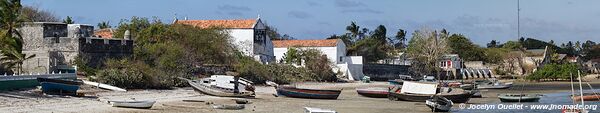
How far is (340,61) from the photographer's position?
8838cm

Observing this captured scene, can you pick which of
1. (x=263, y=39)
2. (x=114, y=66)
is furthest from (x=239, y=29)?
(x=114, y=66)

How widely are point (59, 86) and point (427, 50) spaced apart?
7409cm

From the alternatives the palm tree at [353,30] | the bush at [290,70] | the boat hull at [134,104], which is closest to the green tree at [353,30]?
the palm tree at [353,30]

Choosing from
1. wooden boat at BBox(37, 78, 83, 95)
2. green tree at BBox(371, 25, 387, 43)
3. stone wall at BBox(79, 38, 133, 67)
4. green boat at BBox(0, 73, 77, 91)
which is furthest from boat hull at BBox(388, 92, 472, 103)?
green tree at BBox(371, 25, 387, 43)

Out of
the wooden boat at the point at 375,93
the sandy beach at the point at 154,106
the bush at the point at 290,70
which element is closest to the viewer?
the sandy beach at the point at 154,106

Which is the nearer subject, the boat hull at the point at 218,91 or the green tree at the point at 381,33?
the boat hull at the point at 218,91

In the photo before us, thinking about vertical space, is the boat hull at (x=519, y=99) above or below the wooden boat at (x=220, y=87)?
below

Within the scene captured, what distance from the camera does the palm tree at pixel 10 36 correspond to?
3928 centimetres

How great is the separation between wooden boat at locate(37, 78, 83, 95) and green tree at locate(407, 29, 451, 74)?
2836 inches

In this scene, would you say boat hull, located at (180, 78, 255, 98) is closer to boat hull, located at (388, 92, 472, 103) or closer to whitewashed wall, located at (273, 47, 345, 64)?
boat hull, located at (388, 92, 472, 103)

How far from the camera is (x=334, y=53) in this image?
87.1 metres

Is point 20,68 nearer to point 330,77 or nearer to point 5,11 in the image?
point 5,11

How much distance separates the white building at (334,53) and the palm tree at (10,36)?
43920mm

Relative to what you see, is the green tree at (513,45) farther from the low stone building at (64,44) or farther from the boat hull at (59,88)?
the boat hull at (59,88)
